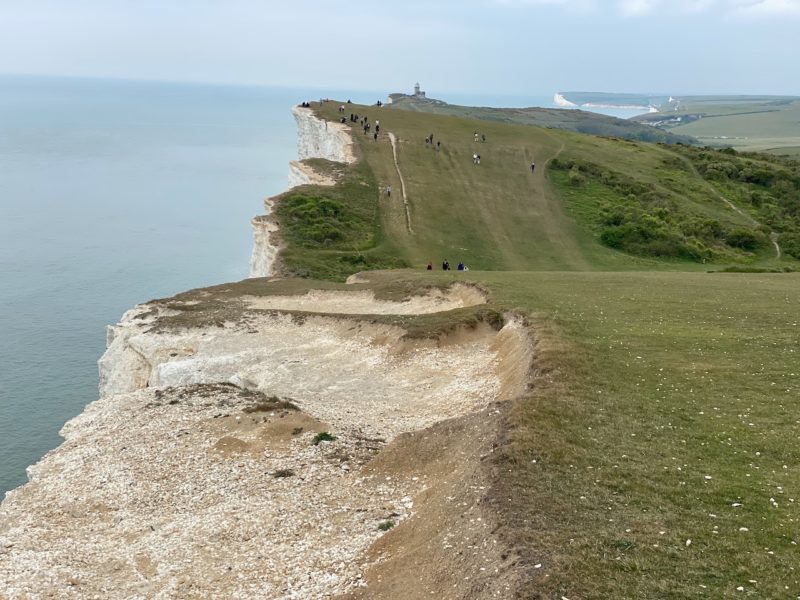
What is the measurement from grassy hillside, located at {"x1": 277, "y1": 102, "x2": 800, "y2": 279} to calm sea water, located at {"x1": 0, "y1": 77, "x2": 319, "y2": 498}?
18299 millimetres

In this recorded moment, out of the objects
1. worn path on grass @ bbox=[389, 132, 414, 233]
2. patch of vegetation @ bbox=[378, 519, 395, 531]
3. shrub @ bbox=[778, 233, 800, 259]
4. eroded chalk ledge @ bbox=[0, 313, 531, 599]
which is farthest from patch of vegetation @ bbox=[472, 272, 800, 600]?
shrub @ bbox=[778, 233, 800, 259]

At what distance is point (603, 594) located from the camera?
399 inches

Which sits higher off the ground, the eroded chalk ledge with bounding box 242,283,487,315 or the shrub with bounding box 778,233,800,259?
the shrub with bounding box 778,233,800,259

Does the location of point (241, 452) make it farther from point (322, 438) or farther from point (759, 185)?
point (759, 185)

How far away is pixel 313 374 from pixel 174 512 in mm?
8782

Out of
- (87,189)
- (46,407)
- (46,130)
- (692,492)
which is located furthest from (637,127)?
(692,492)

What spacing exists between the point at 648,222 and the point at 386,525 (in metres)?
54.0

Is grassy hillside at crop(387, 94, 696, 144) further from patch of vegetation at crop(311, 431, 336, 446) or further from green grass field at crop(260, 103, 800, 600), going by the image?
patch of vegetation at crop(311, 431, 336, 446)

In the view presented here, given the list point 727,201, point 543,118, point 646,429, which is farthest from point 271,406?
point 543,118

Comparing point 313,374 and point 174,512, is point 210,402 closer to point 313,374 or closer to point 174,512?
point 313,374

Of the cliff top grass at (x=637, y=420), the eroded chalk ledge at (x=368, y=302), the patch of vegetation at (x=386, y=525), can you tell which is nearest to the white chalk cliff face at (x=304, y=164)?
the cliff top grass at (x=637, y=420)

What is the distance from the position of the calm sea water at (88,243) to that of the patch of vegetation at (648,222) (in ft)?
129

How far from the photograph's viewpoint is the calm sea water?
144 feet

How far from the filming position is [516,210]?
64.4 m
